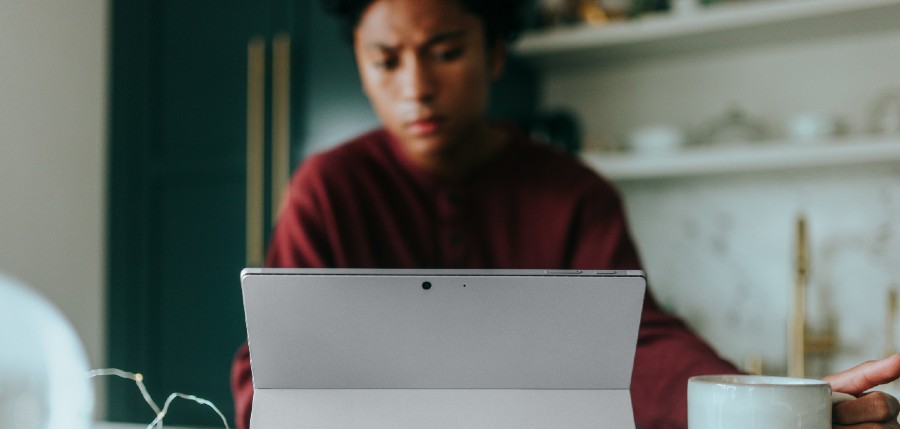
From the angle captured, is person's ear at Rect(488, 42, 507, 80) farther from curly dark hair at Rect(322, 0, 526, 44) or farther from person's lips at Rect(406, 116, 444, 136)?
person's lips at Rect(406, 116, 444, 136)

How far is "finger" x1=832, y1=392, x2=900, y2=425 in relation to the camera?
1.94 feet

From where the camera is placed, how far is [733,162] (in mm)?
1836

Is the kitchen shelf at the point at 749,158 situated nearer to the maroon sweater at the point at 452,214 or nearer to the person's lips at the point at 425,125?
the maroon sweater at the point at 452,214

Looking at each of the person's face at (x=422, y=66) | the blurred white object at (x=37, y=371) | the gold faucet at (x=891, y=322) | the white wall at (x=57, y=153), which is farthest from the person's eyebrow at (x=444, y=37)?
the white wall at (x=57, y=153)

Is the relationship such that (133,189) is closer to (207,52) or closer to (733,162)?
(207,52)

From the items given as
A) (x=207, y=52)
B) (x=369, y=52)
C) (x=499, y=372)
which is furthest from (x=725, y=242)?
(x=499, y=372)

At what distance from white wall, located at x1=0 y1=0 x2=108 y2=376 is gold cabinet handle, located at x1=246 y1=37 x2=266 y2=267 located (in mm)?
517

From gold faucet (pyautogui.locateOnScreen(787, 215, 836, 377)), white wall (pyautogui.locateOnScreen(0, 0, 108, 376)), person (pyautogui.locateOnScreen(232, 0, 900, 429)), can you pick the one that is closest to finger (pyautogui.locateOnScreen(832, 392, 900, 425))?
person (pyautogui.locateOnScreen(232, 0, 900, 429))

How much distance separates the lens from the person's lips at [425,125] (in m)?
1.10

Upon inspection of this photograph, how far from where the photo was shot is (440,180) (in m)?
1.25

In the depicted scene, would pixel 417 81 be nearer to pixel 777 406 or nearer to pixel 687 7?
pixel 777 406

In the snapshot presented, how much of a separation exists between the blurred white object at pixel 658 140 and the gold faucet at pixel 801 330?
13.3 inches

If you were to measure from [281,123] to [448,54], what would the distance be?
1021 mm

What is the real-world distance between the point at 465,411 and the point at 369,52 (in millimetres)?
661
